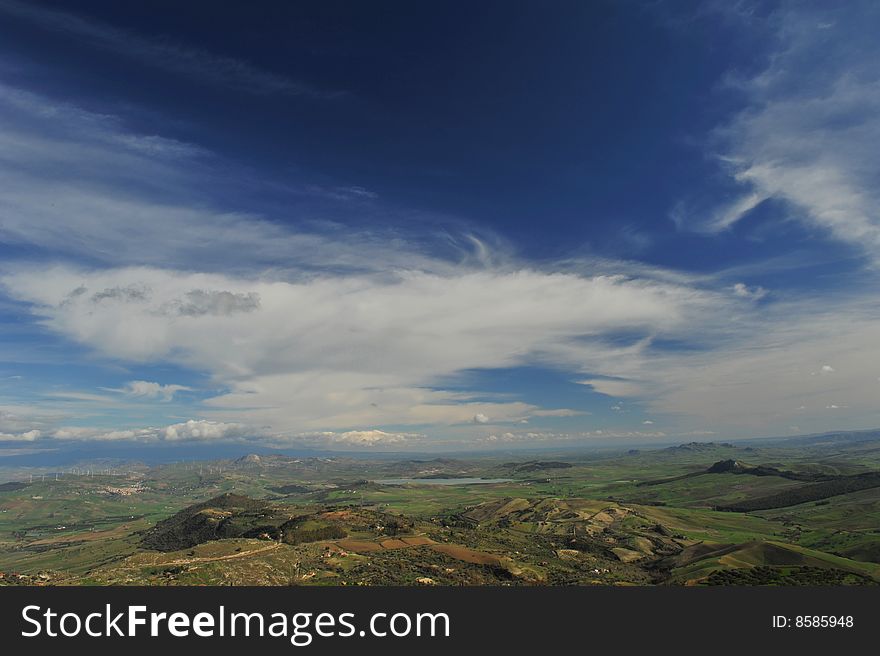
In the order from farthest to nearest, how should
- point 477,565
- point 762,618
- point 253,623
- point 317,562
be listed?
point 477,565, point 317,562, point 762,618, point 253,623

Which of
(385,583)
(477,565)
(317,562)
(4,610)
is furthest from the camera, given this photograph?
(477,565)

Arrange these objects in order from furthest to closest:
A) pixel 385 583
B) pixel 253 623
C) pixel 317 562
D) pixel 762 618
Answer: pixel 317 562 < pixel 385 583 < pixel 762 618 < pixel 253 623

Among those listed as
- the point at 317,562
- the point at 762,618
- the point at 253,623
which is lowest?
the point at 317,562

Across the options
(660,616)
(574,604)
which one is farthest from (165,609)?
(660,616)

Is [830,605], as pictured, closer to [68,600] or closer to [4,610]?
[68,600]

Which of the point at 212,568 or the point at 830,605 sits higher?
the point at 830,605

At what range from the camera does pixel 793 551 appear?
193 metres

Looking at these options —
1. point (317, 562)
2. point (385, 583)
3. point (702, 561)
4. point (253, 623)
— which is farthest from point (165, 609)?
point (702, 561)

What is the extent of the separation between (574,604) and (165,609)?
42480 millimetres

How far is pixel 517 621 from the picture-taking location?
169ft

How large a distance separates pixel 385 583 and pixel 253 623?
116m

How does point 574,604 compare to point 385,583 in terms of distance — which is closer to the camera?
point 574,604

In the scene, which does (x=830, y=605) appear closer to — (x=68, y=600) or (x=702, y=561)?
(x=68, y=600)

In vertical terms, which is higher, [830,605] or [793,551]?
[830,605]
